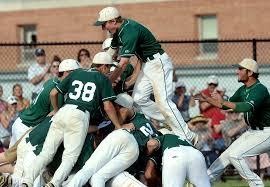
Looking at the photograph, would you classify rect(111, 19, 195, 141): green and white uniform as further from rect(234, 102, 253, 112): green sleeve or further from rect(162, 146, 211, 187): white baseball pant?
rect(162, 146, 211, 187): white baseball pant

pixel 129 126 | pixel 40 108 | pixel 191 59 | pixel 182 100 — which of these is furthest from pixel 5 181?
pixel 191 59

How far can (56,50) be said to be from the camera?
31297 mm

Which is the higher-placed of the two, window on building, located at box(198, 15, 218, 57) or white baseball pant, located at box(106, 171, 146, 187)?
window on building, located at box(198, 15, 218, 57)

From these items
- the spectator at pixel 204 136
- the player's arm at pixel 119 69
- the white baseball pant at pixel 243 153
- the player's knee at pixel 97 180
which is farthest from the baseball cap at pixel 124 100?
the spectator at pixel 204 136

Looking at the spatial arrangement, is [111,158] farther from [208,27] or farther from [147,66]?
[208,27]

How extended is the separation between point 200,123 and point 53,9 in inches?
646

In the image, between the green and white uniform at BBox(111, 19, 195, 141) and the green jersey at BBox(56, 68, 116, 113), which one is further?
the green and white uniform at BBox(111, 19, 195, 141)

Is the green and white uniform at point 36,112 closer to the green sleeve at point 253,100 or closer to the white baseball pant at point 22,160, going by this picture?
the white baseball pant at point 22,160

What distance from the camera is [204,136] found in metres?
21.2

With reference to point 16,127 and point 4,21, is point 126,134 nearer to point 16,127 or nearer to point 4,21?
point 16,127

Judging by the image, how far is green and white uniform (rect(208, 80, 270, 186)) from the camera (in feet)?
56.1

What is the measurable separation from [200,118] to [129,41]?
5.44 metres

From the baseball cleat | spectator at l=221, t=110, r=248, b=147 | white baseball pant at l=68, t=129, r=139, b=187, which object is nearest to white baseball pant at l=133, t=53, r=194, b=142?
white baseball pant at l=68, t=129, r=139, b=187

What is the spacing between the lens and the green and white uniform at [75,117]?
15.3 meters
